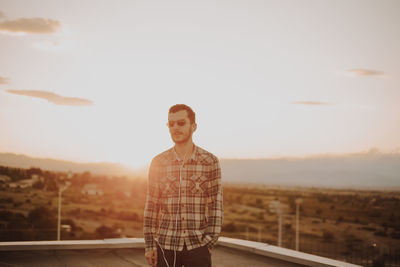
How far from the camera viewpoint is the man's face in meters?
2.64

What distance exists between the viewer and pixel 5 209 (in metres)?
60.5

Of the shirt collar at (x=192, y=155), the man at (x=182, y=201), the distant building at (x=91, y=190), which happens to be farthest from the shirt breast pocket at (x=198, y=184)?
the distant building at (x=91, y=190)

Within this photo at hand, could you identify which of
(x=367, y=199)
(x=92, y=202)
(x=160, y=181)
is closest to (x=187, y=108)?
(x=160, y=181)

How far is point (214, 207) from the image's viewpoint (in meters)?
2.58

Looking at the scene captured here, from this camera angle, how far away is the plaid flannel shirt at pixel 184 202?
8.21 feet

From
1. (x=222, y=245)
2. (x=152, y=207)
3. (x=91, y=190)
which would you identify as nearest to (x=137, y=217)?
(x=91, y=190)

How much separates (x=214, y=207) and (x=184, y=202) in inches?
8.1

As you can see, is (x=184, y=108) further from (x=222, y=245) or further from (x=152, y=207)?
(x=222, y=245)

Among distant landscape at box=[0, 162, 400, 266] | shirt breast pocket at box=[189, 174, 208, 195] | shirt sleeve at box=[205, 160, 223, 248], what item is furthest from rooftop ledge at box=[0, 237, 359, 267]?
distant landscape at box=[0, 162, 400, 266]

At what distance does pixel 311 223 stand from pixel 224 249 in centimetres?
8173

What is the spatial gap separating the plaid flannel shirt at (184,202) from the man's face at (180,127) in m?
0.10

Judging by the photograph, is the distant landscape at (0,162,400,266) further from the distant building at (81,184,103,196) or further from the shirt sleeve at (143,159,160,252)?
the shirt sleeve at (143,159,160,252)

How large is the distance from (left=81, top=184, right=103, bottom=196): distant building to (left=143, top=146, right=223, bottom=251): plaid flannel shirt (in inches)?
3728

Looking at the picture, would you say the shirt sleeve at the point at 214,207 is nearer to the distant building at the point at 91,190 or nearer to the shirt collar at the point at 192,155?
the shirt collar at the point at 192,155
